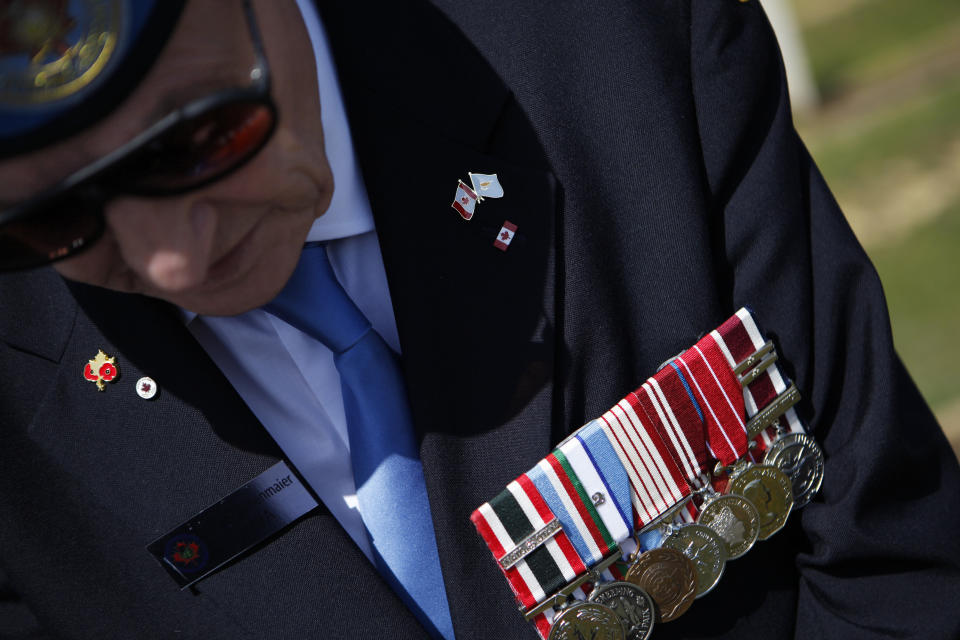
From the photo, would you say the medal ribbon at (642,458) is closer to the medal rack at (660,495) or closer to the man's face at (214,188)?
the medal rack at (660,495)

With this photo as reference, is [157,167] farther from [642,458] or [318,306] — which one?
[642,458]

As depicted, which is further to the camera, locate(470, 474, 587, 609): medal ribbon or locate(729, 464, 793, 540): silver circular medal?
locate(729, 464, 793, 540): silver circular medal

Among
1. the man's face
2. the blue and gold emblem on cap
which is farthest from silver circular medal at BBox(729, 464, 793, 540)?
the blue and gold emblem on cap

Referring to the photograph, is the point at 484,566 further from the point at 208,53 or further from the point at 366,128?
the point at 208,53

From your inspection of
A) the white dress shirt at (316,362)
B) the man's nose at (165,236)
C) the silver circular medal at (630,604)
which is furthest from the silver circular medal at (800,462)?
the man's nose at (165,236)

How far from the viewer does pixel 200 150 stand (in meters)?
1.25

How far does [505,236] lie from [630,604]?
69 centimetres

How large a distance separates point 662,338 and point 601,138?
0.39 m

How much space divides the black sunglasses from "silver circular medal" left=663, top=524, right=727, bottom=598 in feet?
3.21

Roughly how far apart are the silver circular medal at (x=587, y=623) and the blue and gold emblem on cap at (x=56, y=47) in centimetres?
110

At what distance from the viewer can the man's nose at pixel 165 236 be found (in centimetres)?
128

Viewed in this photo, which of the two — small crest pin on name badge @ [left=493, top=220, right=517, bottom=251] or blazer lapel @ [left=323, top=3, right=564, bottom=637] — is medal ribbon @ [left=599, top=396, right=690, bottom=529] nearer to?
blazer lapel @ [left=323, top=3, right=564, bottom=637]

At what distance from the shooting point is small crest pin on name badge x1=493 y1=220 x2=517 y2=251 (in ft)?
5.64

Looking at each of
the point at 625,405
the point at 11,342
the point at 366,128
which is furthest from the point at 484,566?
the point at 11,342
